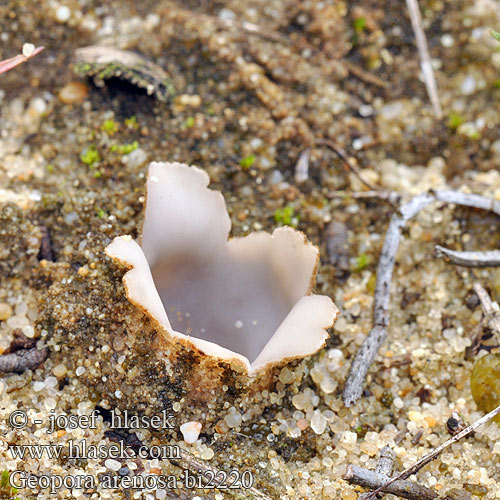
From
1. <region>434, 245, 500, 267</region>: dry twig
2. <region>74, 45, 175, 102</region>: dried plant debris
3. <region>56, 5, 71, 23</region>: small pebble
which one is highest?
<region>56, 5, 71, 23</region>: small pebble

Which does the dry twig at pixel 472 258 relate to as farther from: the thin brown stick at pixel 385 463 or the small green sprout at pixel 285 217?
the thin brown stick at pixel 385 463

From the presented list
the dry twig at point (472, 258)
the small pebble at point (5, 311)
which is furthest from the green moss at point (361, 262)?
the small pebble at point (5, 311)

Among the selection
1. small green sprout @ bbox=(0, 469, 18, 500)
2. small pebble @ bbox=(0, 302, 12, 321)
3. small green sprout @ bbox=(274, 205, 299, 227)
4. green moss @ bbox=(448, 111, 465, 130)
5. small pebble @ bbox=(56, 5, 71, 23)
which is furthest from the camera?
green moss @ bbox=(448, 111, 465, 130)

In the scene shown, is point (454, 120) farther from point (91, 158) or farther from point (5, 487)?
point (5, 487)

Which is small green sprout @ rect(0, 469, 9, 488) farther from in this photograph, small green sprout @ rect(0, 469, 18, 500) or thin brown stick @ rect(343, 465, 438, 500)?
thin brown stick @ rect(343, 465, 438, 500)

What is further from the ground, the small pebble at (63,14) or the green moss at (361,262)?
the small pebble at (63,14)

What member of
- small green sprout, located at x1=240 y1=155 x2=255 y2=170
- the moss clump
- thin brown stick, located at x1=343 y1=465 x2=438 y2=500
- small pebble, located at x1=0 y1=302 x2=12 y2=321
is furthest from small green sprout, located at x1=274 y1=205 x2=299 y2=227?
small pebble, located at x1=0 y1=302 x2=12 y2=321
